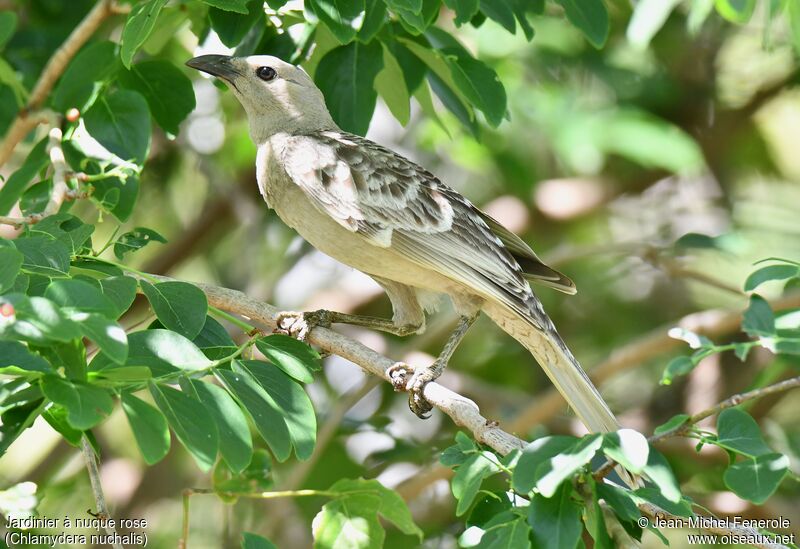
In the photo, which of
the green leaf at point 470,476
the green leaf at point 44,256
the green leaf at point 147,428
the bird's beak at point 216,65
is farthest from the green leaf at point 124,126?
the green leaf at point 470,476

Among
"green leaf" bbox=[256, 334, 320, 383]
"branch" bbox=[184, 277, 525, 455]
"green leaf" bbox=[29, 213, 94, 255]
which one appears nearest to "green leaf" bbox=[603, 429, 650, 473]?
"branch" bbox=[184, 277, 525, 455]

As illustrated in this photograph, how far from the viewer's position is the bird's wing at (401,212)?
417 centimetres

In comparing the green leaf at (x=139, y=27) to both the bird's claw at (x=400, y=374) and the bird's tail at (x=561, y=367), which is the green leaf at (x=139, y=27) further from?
the bird's tail at (x=561, y=367)

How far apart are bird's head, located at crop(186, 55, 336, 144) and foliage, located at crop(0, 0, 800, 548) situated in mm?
161

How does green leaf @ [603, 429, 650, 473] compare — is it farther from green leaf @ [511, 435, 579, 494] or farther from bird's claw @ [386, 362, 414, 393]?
bird's claw @ [386, 362, 414, 393]

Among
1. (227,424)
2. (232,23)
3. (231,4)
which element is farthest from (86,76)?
(227,424)

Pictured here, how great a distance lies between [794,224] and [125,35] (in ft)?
18.3

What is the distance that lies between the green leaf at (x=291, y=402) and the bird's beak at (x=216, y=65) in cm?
184

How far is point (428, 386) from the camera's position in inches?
144

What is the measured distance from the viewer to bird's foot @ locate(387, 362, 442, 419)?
383 cm

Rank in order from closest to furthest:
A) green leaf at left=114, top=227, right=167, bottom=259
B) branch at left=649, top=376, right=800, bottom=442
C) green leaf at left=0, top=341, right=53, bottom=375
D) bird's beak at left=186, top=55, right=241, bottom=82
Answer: green leaf at left=0, top=341, right=53, bottom=375, branch at left=649, top=376, right=800, bottom=442, green leaf at left=114, top=227, right=167, bottom=259, bird's beak at left=186, top=55, right=241, bottom=82

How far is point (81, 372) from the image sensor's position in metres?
2.59

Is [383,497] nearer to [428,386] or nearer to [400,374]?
[428,386]

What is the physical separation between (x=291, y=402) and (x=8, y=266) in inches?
33.9
